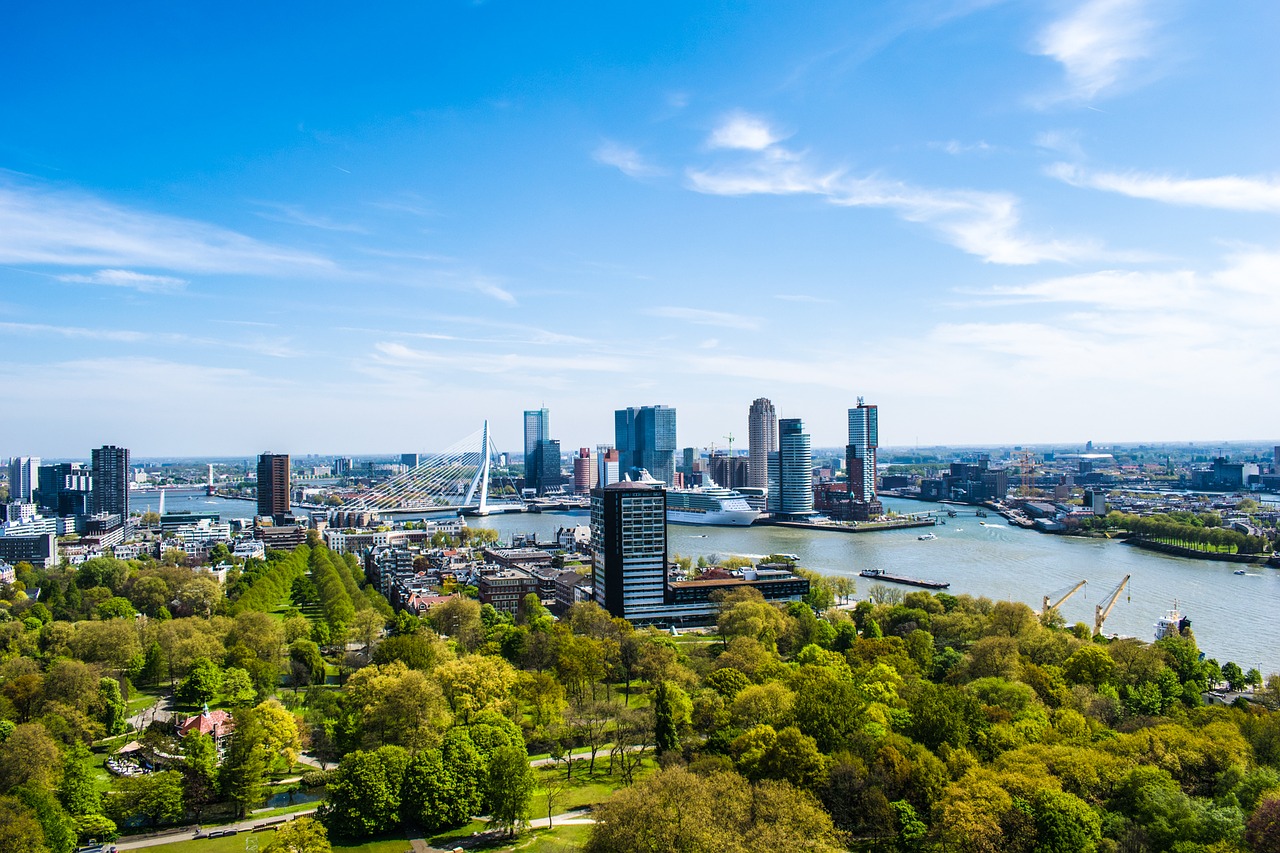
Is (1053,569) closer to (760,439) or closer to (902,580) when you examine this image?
(902,580)

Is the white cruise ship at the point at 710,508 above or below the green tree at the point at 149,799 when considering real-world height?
above

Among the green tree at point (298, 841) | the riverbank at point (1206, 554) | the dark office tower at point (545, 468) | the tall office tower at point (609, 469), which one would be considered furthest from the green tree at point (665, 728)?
the dark office tower at point (545, 468)

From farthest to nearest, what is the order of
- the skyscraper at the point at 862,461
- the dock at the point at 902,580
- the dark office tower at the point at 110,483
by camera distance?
the skyscraper at the point at 862,461
the dark office tower at the point at 110,483
the dock at the point at 902,580

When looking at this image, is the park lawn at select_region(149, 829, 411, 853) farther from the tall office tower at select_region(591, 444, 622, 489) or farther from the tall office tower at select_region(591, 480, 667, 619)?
the tall office tower at select_region(591, 444, 622, 489)

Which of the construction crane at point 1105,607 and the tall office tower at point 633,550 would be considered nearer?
the construction crane at point 1105,607

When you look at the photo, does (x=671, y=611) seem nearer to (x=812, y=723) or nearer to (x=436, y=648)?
(x=436, y=648)

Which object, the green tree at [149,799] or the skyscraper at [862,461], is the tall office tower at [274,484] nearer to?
the skyscraper at [862,461]
